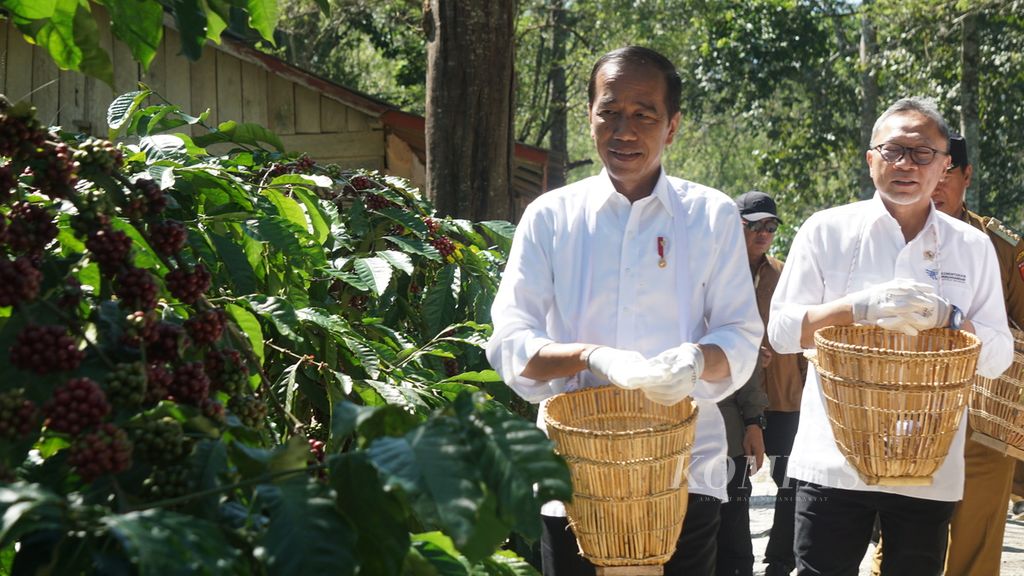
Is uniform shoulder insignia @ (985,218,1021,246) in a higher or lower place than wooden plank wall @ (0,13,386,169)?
lower

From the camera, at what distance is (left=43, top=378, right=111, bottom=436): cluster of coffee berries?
1479 mm

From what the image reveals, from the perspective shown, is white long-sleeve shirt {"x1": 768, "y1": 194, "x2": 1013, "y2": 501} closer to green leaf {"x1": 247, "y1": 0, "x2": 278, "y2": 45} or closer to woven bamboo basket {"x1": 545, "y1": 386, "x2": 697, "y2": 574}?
woven bamboo basket {"x1": 545, "y1": 386, "x2": 697, "y2": 574}

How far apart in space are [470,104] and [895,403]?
271 centimetres

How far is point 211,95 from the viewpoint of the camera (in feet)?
34.0

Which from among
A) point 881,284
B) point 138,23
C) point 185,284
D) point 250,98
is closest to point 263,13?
point 138,23

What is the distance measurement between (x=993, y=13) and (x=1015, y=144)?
13.1 ft

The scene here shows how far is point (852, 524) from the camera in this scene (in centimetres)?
382

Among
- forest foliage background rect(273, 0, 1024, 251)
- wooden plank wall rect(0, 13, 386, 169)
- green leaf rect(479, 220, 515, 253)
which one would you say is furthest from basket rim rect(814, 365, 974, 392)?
forest foliage background rect(273, 0, 1024, 251)

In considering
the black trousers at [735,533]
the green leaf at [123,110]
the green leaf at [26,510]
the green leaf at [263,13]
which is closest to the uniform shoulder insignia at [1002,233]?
the black trousers at [735,533]

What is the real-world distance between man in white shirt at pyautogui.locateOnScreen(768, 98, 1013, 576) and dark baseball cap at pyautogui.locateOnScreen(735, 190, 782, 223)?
1997mm

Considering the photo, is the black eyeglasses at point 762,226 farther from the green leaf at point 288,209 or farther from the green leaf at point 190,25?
the green leaf at point 190,25

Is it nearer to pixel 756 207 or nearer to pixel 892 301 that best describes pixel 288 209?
pixel 892 301

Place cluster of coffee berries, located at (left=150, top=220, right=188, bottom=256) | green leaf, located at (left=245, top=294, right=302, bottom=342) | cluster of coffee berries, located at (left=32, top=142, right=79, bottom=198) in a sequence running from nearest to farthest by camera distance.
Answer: cluster of coffee berries, located at (left=32, top=142, right=79, bottom=198)
cluster of coffee berries, located at (left=150, top=220, right=188, bottom=256)
green leaf, located at (left=245, top=294, right=302, bottom=342)

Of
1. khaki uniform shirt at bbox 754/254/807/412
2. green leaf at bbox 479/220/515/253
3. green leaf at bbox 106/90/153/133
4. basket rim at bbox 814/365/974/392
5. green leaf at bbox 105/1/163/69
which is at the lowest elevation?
khaki uniform shirt at bbox 754/254/807/412
